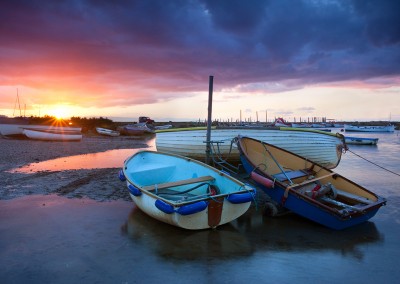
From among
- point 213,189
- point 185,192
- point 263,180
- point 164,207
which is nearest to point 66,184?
point 185,192

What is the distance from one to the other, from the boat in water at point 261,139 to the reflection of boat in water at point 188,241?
19.5 feet

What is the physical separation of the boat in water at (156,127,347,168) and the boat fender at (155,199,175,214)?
6.41 m

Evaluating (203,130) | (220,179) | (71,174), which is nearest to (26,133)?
(71,174)

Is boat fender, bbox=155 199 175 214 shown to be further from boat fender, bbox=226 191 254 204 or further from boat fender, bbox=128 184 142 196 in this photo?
boat fender, bbox=226 191 254 204

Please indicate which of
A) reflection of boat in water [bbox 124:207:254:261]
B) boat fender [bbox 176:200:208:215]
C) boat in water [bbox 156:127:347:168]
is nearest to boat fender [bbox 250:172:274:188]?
reflection of boat in water [bbox 124:207:254:261]

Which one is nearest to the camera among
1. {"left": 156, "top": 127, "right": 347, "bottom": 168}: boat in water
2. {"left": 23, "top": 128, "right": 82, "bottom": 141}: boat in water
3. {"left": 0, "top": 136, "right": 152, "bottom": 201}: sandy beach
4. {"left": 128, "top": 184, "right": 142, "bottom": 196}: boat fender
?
{"left": 128, "top": 184, "right": 142, "bottom": 196}: boat fender

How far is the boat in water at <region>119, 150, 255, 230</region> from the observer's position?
6.07m

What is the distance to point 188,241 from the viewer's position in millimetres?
6020

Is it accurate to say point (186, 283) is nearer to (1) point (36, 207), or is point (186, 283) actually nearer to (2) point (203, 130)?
(1) point (36, 207)

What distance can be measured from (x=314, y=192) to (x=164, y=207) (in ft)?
11.8

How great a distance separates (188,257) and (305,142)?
960 cm

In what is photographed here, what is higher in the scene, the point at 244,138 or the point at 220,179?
the point at 244,138

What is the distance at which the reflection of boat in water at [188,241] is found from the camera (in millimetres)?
5547

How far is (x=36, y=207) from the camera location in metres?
7.94
